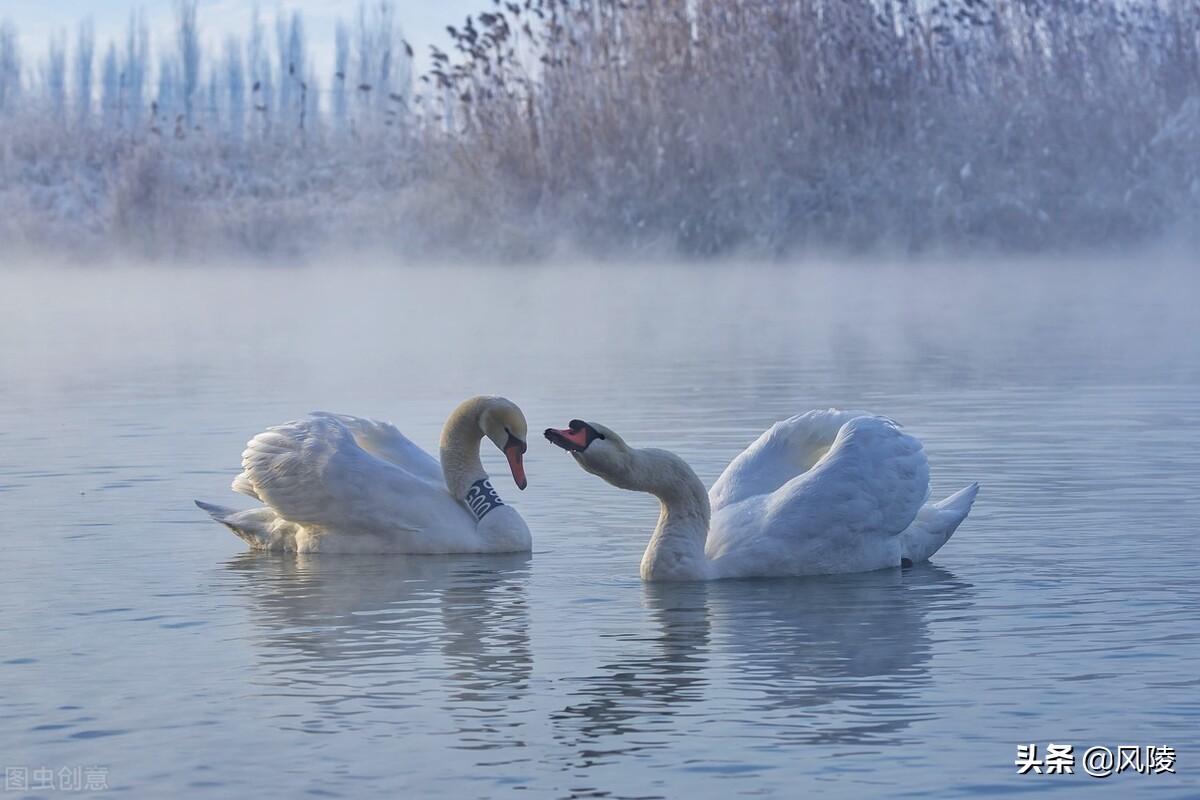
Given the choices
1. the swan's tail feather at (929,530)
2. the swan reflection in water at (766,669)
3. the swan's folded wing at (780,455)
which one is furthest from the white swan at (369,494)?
the swan's tail feather at (929,530)

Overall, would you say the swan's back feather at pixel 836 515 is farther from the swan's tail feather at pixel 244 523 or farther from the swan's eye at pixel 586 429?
the swan's tail feather at pixel 244 523

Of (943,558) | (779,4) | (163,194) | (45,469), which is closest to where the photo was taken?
(943,558)

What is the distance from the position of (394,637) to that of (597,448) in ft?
3.04

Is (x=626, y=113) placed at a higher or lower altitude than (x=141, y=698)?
higher

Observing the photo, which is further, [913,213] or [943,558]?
[913,213]

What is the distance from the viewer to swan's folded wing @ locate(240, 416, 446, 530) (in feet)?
24.6

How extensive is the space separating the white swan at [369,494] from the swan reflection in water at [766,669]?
3.95 ft

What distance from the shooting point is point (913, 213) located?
2350 centimetres

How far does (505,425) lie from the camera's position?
7820mm

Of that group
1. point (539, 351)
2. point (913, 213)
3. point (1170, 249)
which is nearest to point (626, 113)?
point (913, 213)

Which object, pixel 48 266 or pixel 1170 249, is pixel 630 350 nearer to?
pixel 1170 249

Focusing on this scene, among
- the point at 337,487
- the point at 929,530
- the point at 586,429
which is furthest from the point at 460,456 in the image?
the point at 929,530

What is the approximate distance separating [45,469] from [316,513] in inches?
100

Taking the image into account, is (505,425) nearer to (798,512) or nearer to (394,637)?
(798,512)
